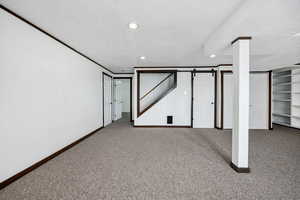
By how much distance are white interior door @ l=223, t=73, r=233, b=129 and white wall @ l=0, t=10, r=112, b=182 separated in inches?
207

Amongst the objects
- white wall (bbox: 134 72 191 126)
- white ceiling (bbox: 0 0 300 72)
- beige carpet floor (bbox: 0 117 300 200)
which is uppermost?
white ceiling (bbox: 0 0 300 72)

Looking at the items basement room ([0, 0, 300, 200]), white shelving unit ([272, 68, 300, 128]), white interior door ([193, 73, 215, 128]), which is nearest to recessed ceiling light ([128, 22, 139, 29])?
basement room ([0, 0, 300, 200])

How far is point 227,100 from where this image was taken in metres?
5.41

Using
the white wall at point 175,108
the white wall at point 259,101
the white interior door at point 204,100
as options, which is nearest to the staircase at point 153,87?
the white wall at point 175,108

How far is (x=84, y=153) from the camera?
10.2ft

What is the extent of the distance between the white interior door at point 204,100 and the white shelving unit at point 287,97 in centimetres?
295

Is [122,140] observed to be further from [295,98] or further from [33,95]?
[295,98]

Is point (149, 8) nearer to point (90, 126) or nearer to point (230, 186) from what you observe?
point (230, 186)

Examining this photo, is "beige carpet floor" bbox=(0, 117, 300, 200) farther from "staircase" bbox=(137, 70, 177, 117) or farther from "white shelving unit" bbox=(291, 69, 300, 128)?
"staircase" bbox=(137, 70, 177, 117)

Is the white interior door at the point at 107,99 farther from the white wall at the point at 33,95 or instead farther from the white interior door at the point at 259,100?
the white interior door at the point at 259,100

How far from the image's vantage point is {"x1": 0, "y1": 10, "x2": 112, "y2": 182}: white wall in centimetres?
196

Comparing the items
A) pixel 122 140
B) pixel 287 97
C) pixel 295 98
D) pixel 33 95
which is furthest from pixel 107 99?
pixel 287 97

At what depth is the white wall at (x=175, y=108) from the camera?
5801 mm

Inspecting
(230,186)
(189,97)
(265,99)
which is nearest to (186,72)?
(189,97)
